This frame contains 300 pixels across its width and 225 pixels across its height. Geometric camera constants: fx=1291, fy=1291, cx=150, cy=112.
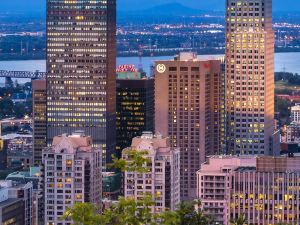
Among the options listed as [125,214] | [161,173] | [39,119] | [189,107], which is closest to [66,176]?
[161,173]

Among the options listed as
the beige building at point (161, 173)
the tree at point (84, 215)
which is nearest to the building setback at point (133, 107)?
the beige building at point (161, 173)

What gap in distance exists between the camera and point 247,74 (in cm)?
6116

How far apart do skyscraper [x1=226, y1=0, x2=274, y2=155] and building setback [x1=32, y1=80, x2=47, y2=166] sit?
1084 centimetres

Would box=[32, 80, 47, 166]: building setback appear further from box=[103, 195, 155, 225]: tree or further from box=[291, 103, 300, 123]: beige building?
box=[103, 195, 155, 225]: tree

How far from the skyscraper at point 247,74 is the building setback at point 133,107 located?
6349mm

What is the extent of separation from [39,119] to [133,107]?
534cm

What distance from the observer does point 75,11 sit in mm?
68562

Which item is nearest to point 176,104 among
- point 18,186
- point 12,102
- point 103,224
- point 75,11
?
point 75,11

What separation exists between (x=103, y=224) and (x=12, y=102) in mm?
86560

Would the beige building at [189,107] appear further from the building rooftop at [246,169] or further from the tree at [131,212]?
the tree at [131,212]

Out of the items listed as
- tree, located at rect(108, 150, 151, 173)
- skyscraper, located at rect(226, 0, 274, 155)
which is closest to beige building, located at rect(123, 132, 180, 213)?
→ skyscraper, located at rect(226, 0, 274, 155)

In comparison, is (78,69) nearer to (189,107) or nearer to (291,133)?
(189,107)

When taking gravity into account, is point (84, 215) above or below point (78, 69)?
below

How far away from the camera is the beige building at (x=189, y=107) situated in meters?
59.9
